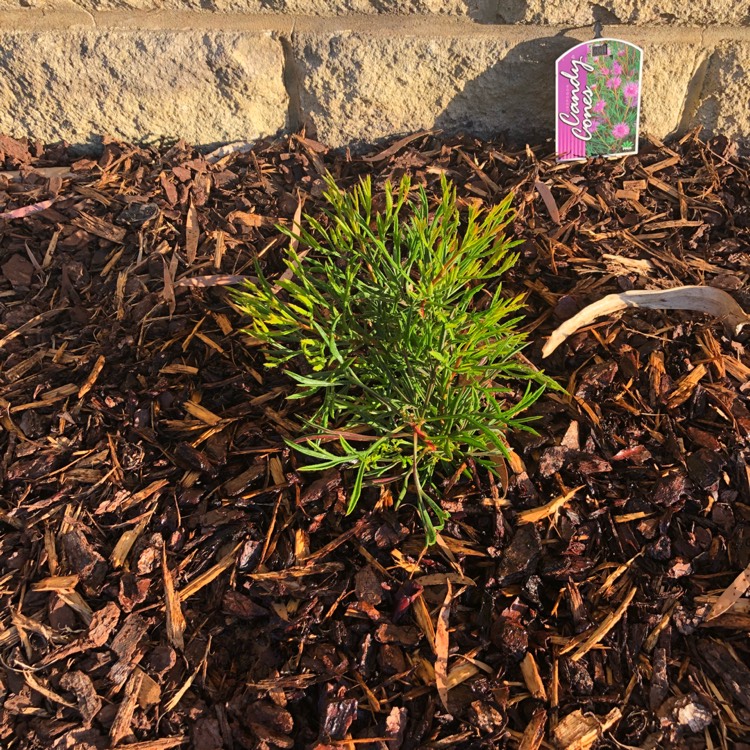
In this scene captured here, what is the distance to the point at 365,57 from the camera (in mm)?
2508

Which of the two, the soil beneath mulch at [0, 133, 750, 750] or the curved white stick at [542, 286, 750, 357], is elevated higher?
the curved white stick at [542, 286, 750, 357]

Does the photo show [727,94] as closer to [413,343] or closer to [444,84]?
[444,84]

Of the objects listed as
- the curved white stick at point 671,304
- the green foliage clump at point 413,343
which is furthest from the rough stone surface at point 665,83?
the green foliage clump at point 413,343

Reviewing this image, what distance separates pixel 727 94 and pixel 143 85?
90.2 inches

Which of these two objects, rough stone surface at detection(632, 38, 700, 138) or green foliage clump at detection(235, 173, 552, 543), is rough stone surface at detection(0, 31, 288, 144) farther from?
rough stone surface at detection(632, 38, 700, 138)

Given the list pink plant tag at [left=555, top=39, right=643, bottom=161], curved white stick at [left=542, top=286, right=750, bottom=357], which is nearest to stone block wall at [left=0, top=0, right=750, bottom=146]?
pink plant tag at [left=555, top=39, right=643, bottom=161]

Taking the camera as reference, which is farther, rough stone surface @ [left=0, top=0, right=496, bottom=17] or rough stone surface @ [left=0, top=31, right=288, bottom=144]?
Answer: rough stone surface @ [left=0, top=31, right=288, bottom=144]

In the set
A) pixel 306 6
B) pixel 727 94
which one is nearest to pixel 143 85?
pixel 306 6

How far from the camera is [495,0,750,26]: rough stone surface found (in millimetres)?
2387

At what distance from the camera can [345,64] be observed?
253cm

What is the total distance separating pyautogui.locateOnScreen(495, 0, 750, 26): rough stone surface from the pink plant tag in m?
0.12

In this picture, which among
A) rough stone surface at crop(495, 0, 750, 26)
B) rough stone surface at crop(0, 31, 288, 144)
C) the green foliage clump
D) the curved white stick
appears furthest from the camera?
rough stone surface at crop(0, 31, 288, 144)

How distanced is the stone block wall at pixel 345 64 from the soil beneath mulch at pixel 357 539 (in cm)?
59

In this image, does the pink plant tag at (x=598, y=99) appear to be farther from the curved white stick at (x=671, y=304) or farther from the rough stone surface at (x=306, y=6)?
the curved white stick at (x=671, y=304)
